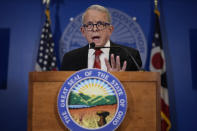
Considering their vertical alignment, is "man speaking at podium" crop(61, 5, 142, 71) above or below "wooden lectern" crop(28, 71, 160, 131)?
above

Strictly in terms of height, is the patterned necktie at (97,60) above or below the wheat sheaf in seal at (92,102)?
above

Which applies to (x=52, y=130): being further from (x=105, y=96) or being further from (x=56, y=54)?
(x=56, y=54)

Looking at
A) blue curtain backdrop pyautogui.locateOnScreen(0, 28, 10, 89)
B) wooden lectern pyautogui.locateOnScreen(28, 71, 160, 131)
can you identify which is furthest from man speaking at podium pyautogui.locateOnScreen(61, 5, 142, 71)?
blue curtain backdrop pyautogui.locateOnScreen(0, 28, 10, 89)

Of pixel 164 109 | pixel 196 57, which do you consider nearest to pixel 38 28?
pixel 164 109

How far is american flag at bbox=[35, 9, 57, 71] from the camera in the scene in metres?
3.06

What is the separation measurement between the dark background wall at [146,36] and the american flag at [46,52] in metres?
0.22

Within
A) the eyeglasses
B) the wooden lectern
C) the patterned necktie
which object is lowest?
the wooden lectern

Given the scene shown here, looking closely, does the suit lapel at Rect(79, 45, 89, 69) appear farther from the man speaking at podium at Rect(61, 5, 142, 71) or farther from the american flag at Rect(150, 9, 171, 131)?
the american flag at Rect(150, 9, 171, 131)

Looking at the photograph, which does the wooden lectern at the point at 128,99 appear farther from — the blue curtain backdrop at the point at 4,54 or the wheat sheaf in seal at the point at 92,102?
the blue curtain backdrop at the point at 4,54

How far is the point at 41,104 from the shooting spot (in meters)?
0.98

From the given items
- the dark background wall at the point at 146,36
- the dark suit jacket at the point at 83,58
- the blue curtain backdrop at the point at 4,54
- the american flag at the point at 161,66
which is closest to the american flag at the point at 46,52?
the dark background wall at the point at 146,36

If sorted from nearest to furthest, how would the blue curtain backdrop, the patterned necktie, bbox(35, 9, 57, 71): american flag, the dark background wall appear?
the patterned necktie
bbox(35, 9, 57, 71): american flag
the dark background wall
the blue curtain backdrop

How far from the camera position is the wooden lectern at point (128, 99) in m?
0.96

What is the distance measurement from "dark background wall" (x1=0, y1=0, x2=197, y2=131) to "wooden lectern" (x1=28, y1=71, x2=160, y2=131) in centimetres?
236
